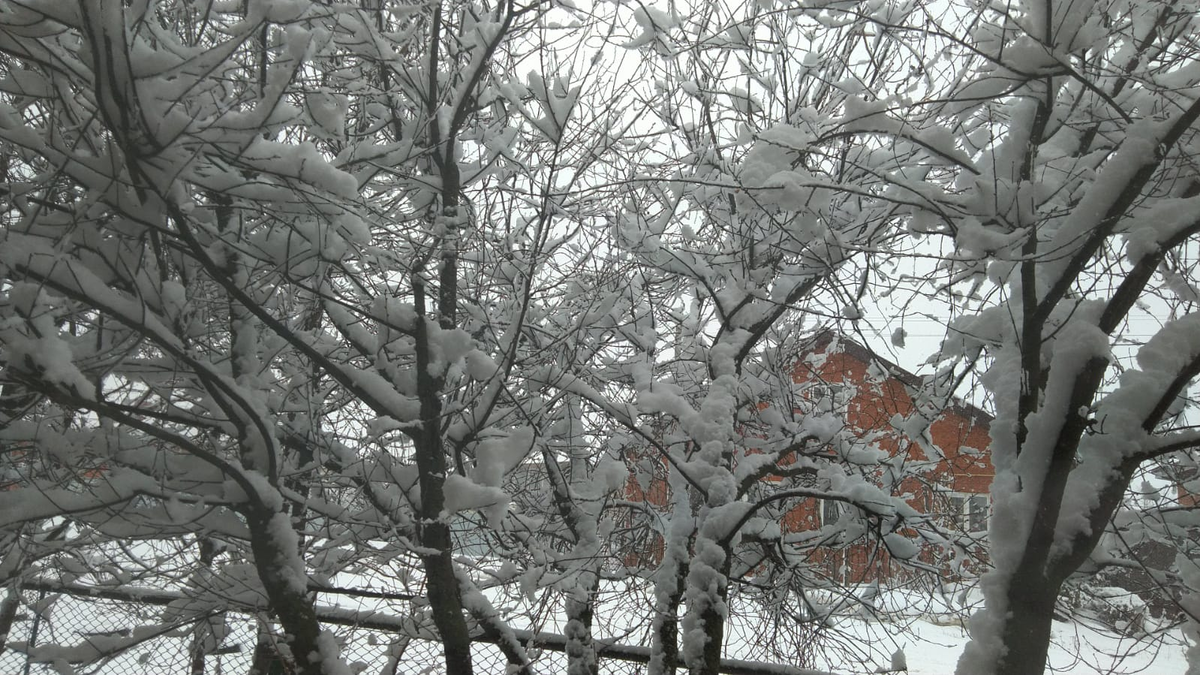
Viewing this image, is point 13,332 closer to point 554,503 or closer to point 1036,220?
point 554,503

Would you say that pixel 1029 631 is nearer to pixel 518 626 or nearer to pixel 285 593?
pixel 285 593

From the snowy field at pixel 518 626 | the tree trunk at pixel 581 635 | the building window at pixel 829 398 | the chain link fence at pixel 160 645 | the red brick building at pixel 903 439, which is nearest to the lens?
the chain link fence at pixel 160 645

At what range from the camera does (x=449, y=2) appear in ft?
11.2

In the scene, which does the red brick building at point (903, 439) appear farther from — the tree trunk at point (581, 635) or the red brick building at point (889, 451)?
the tree trunk at point (581, 635)

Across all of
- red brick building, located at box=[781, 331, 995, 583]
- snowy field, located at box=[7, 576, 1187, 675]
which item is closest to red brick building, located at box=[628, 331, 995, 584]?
red brick building, located at box=[781, 331, 995, 583]

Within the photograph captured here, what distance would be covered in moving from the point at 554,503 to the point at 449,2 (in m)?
2.61

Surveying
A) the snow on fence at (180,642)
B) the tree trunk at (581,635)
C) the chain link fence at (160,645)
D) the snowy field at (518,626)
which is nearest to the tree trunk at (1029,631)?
the snowy field at (518,626)

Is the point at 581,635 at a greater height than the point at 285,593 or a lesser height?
greater

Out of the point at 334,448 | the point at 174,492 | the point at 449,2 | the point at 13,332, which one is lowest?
the point at 174,492

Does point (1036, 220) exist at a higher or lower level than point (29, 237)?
higher

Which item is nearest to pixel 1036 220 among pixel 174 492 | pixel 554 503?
pixel 554 503

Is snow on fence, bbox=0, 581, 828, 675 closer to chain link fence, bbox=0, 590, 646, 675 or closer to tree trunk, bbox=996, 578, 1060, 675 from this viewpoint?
chain link fence, bbox=0, 590, 646, 675

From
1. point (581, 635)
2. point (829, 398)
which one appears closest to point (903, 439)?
point (829, 398)

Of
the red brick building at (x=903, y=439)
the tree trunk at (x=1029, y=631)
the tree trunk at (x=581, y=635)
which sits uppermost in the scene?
the red brick building at (x=903, y=439)
